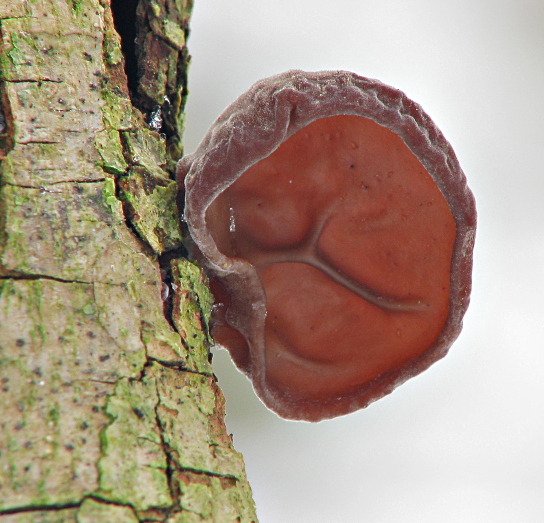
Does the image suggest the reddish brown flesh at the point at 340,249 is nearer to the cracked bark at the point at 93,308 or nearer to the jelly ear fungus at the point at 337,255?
the jelly ear fungus at the point at 337,255

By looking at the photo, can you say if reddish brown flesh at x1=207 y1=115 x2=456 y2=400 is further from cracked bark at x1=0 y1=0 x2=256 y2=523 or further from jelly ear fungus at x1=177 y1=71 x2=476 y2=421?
cracked bark at x1=0 y1=0 x2=256 y2=523

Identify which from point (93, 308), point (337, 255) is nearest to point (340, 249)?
point (337, 255)

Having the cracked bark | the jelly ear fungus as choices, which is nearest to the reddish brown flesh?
the jelly ear fungus

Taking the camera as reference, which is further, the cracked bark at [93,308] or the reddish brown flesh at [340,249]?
the reddish brown flesh at [340,249]

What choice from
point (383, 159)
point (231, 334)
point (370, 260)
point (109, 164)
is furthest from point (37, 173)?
point (370, 260)

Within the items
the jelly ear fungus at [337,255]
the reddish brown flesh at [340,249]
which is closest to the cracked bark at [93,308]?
the jelly ear fungus at [337,255]
